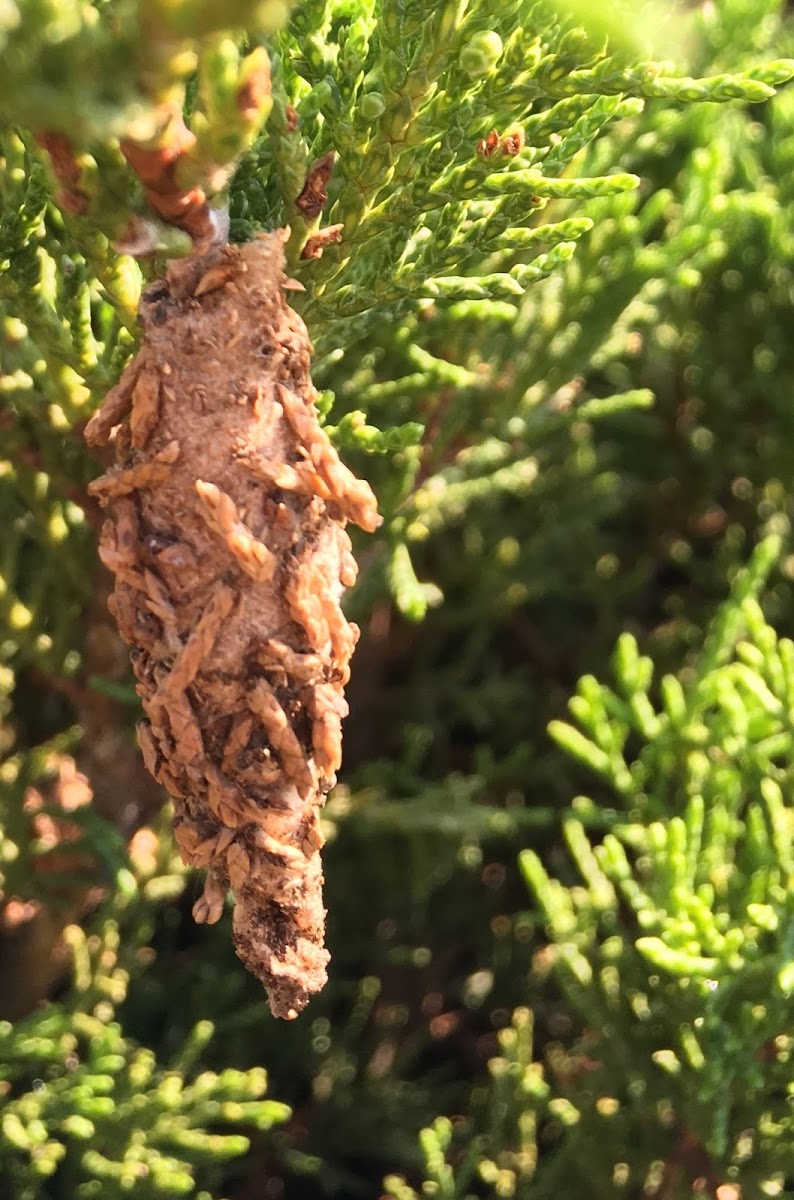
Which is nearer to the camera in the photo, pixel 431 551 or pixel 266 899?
pixel 266 899

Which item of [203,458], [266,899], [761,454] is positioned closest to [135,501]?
[203,458]

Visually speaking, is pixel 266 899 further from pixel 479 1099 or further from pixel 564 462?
pixel 564 462

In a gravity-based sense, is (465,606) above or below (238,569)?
below

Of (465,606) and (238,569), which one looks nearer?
(238,569)
